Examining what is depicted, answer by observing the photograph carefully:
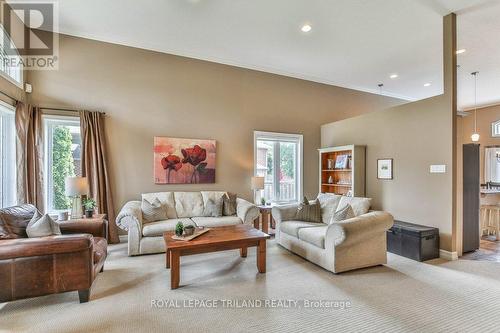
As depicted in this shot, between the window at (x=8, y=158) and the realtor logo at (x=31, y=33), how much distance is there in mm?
885

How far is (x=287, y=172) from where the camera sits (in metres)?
6.12

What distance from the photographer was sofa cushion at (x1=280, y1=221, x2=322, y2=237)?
150 inches

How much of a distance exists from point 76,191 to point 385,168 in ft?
17.5

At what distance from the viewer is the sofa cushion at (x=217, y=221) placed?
4086 millimetres

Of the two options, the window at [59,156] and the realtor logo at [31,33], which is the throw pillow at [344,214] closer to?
the window at [59,156]

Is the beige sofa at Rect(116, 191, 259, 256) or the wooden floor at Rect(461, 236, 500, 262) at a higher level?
the beige sofa at Rect(116, 191, 259, 256)

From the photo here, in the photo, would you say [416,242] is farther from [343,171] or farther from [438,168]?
[343,171]

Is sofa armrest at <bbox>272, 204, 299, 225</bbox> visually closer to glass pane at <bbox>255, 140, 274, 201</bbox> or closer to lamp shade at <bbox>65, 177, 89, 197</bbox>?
glass pane at <bbox>255, 140, 274, 201</bbox>

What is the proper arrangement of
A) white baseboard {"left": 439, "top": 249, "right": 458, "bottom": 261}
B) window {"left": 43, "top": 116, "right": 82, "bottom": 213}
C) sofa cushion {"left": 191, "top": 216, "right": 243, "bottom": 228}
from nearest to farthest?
white baseboard {"left": 439, "top": 249, "right": 458, "bottom": 261} → sofa cushion {"left": 191, "top": 216, "right": 243, "bottom": 228} → window {"left": 43, "top": 116, "right": 82, "bottom": 213}

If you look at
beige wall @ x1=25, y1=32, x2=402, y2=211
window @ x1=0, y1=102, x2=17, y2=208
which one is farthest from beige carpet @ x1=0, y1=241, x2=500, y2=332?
beige wall @ x1=25, y1=32, x2=402, y2=211

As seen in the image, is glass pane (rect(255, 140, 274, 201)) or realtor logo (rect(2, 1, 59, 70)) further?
glass pane (rect(255, 140, 274, 201))

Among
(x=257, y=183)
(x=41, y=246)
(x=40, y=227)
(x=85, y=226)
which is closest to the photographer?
(x=41, y=246)

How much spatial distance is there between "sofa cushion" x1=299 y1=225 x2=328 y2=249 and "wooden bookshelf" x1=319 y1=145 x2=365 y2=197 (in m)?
1.96

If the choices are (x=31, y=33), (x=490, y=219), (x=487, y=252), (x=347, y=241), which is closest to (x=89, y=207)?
(x=31, y=33)
